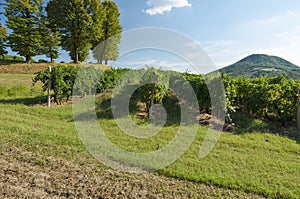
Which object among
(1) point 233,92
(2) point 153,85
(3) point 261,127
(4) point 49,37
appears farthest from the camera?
(4) point 49,37

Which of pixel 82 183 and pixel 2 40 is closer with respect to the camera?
pixel 82 183

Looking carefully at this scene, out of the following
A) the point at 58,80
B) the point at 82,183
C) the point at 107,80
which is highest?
the point at 107,80

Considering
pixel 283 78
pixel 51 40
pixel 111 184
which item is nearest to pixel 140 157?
pixel 111 184

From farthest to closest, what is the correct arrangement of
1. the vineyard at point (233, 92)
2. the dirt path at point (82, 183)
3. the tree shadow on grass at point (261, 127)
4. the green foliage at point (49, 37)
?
1. the green foliage at point (49, 37)
2. the vineyard at point (233, 92)
3. the tree shadow on grass at point (261, 127)
4. the dirt path at point (82, 183)

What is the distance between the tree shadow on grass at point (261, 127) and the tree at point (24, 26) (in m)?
26.1

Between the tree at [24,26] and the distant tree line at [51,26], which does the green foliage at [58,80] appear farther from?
the tree at [24,26]

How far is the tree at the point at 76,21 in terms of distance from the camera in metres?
23.9

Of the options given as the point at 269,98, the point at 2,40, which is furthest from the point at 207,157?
the point at 2,40

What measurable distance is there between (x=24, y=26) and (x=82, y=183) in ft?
88.4

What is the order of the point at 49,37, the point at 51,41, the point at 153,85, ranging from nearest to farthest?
the point at 153,85 → the point at 49,37 → the point at 51,41

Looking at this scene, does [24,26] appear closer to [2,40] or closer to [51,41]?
[51,41]

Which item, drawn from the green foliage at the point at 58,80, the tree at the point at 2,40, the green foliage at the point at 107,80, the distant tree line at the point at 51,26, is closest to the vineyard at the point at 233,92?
the green foliage at the point at 58,80

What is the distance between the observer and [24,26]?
2269 cm

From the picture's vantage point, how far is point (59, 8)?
2414 cm
